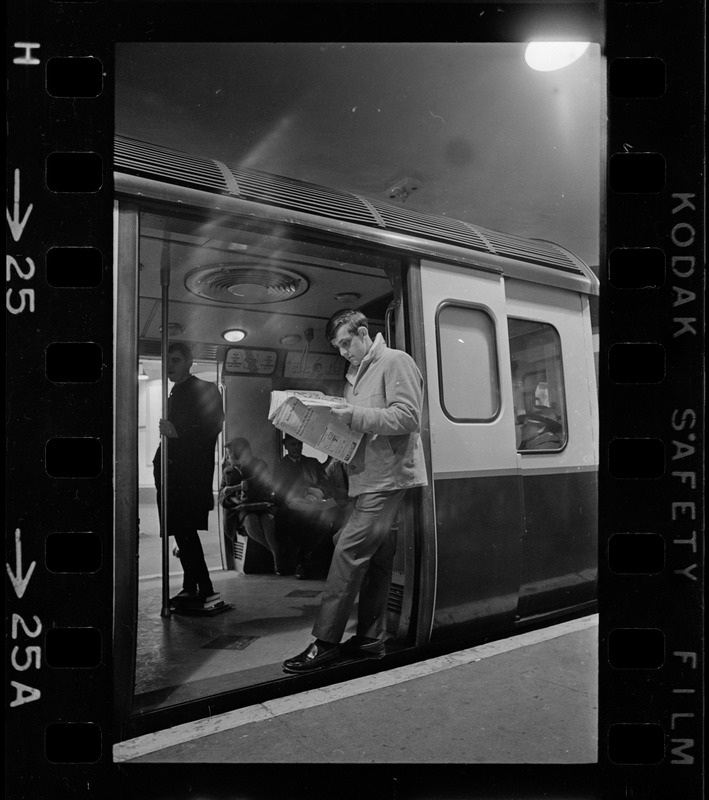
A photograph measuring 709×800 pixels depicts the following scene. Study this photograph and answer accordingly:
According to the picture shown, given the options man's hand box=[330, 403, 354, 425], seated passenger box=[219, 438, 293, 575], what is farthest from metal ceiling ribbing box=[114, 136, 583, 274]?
seated passenger box=[219, 438, 293, 575]

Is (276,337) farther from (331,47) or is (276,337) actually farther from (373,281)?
(331,47)

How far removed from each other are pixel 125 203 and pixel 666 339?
217 centimetres

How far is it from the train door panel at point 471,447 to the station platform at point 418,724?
0.45m

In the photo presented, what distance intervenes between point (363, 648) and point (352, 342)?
168 centimetres

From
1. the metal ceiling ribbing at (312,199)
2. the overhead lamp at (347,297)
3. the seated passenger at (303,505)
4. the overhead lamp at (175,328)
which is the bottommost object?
the seated passenger at (303,505)

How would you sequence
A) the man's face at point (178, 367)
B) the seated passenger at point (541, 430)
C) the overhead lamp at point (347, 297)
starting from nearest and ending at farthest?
the seated passenger at point (541, 430), the man's face at point (178, 367), the overhead lamp at point (347, 297)

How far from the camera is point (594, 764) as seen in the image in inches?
81.7

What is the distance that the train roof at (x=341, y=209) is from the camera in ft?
7.94

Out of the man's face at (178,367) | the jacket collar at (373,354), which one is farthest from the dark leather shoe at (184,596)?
the jacket collar at (373,354)

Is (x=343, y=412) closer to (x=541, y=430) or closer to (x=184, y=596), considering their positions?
(x=541, y=430)

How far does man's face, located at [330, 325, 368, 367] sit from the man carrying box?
0.08 m

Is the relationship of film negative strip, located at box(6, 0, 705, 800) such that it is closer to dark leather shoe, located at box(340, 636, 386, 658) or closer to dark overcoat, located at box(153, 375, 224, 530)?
dark leather shoe, located at box(340, 636, 386, 658)

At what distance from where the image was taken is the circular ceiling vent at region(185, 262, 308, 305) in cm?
398

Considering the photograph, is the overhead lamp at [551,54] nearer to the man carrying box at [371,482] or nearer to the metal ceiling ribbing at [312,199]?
the metal ceiling ribbing at [312,199]
